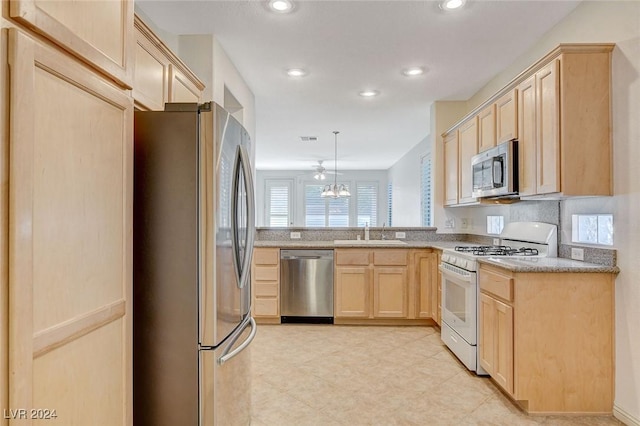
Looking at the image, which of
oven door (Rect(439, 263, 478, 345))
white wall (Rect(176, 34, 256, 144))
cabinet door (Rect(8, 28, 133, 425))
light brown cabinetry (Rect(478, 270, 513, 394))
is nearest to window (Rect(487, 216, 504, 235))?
oven door (Rect(439, 263, 478, 345))

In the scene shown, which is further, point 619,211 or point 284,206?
point 284,206

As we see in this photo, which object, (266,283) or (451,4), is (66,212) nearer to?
(451,4)

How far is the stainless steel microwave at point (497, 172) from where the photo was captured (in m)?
2.73

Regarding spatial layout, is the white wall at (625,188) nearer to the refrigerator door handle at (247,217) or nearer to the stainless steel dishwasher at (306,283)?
the refrigerator door handle at (247,217)

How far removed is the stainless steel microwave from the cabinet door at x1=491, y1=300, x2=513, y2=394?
2.98 ft

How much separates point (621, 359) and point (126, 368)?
2.59 meters

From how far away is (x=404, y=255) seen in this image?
4.09 m

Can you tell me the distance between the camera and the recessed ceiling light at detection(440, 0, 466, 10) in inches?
93.7

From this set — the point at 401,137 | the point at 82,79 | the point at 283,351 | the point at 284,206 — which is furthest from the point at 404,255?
the point at 284,206

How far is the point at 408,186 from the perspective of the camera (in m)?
8.05

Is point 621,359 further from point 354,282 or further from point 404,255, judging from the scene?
point 354,282

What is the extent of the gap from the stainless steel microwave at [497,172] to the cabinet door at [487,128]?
0.09 meters

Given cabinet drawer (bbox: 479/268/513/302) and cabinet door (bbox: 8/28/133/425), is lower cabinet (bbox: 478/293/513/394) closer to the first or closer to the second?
cabinet drawer (bbox: 479/268/513/302)

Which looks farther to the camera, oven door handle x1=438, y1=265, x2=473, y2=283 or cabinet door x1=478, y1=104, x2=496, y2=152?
→ cabinet door x1=478, y1=104, x2=496, y2=152
